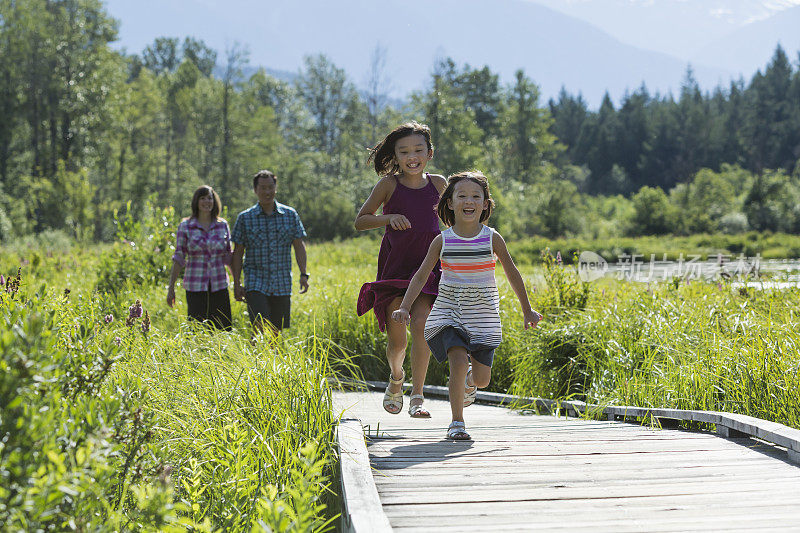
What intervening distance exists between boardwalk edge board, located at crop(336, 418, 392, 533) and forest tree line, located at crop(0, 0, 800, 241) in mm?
24303

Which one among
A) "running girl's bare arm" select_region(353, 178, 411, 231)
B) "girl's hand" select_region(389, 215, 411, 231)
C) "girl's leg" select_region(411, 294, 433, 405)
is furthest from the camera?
"running girl's bare arm" select_region(353, 178, 411, 231)

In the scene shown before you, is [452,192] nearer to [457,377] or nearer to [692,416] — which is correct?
[457,377]

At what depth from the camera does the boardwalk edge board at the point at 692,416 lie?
3680 mm

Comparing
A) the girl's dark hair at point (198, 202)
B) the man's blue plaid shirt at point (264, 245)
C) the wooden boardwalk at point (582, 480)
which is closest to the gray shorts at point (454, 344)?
the wooden boardwalk at point (582, 480)

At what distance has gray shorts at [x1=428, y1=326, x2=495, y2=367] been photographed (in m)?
4.15

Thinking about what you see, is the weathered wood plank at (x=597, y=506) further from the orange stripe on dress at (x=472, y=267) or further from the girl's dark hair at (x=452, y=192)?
the girl's dark hair at (x=452, y=192)

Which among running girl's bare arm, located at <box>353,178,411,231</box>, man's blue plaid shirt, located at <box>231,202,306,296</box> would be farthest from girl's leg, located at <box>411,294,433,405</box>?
man's blue plaid shirt, located at <box>231,202,306,296</box>

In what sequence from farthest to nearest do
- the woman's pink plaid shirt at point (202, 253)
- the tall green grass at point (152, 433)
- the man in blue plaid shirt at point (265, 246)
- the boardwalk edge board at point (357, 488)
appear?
the woman's pink plaid shirt at point (202, 253)
the man in blue plaid shirt at point (265, 246)
the boardwalk edge board at point (357, 488)
the tall green grass at point (152, 433)

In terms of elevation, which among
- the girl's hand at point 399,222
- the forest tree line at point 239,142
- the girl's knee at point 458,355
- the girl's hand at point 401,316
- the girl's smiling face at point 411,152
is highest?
the forest tree line at point 239,142

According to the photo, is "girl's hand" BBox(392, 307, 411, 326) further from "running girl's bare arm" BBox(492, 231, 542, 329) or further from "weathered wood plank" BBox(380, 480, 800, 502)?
"weathered wood plank" BBox(380, 480, 800, 502)

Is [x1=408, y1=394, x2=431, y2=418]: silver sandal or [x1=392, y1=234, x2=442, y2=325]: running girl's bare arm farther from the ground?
[x1=392, y1=234, x2=442, y2=325]: running girl's bare arm

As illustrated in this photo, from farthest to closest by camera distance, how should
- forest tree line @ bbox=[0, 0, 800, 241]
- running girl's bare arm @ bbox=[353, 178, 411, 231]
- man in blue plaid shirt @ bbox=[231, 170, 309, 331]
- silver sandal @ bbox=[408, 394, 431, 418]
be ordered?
forest tree line @ bbox=[0, 0, 800, 241], man in blue plaid shirt @ bbox=[231, 170, 309, 331], running girl's bare arm @ bbox=[353, 178, 411, 231], silver sandal @ bbox=[408, 394, 431, 418]

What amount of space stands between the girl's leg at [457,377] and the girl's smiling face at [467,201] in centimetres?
77

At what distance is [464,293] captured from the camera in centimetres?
423
